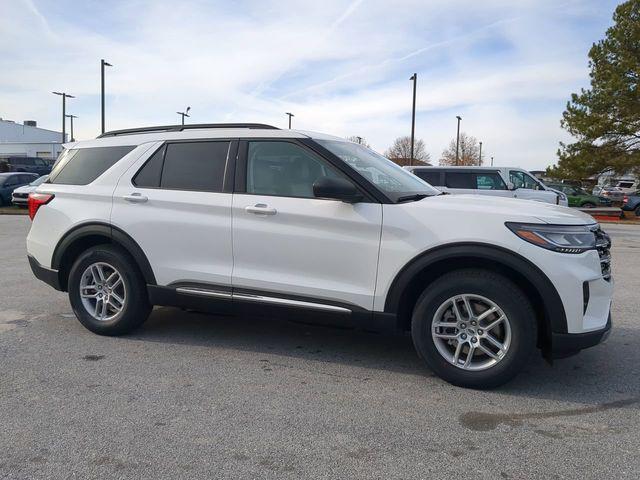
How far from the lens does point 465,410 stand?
351cm

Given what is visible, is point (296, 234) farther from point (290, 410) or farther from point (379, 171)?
point (290, 410)

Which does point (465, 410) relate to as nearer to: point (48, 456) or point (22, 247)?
point (48, 456)

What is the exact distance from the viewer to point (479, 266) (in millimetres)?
3857

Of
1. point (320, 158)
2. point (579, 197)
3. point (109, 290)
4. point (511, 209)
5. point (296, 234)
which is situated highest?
point (579, 197)

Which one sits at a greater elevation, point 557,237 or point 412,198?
point 412,198

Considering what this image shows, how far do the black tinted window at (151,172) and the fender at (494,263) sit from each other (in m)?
2.31

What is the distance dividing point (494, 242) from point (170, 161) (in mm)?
2797

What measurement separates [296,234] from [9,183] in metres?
24.5

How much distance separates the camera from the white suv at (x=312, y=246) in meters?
3.65

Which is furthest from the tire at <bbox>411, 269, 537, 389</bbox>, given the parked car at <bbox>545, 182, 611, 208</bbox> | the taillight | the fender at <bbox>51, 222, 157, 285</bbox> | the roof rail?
the parked car at <bbox>545, 182, 611, 208</bbox>

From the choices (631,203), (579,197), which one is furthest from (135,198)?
(579,197)

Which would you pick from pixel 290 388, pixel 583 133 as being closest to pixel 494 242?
pixel 290 388

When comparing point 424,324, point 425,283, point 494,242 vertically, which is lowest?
point 424,324

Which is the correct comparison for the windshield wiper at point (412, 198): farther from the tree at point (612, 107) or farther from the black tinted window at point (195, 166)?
the tree at point (612, 107)
